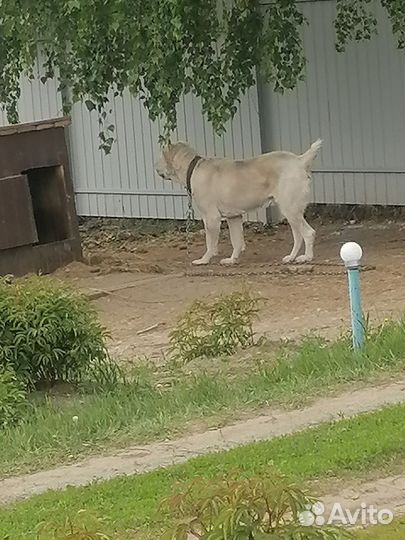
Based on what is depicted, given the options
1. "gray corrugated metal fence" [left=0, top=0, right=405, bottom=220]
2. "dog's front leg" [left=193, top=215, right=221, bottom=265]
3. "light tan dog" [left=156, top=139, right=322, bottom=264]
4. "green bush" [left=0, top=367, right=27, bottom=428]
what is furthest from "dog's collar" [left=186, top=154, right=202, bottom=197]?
"green bush" [left=0, top=367, right=27, bottom=428]

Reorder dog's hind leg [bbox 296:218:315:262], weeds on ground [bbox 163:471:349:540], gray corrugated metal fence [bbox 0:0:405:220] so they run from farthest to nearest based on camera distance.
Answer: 1. gray corrugated metal fence [bbox 0:0:405:220]
2. dog's hind leg [bbox 296:218:315:262]
3. weeds on ground [bbox 163:471:349:540]

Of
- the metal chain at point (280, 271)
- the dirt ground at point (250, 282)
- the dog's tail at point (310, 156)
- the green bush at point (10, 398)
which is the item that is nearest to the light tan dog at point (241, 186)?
the dog's tail at point (310, 156)

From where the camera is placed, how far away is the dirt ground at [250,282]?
11.6 metres

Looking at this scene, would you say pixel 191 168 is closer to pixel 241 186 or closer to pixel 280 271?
pixel 241 186

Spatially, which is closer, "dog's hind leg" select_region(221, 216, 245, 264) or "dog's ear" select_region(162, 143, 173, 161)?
"dog's hind leg" select_region(221, 216, 245, 264)

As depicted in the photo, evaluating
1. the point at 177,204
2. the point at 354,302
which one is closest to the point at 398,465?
the point at 354,302

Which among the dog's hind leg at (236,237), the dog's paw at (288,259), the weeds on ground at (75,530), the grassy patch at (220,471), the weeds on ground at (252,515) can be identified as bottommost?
the dog's paw at (288,259)

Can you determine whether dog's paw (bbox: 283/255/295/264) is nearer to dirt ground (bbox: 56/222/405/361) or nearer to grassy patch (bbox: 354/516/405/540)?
dirt ground (bbox: 56/222/405/361)

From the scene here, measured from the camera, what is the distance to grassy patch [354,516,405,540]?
521 cm

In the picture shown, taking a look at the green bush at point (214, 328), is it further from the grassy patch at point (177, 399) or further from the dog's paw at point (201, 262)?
the dog's paw at point (201, 262)

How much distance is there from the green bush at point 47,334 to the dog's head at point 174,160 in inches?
225

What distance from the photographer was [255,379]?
9.13 m

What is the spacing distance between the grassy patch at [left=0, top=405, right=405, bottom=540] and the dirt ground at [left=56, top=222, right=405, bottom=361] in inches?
144

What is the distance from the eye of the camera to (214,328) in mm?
10344
